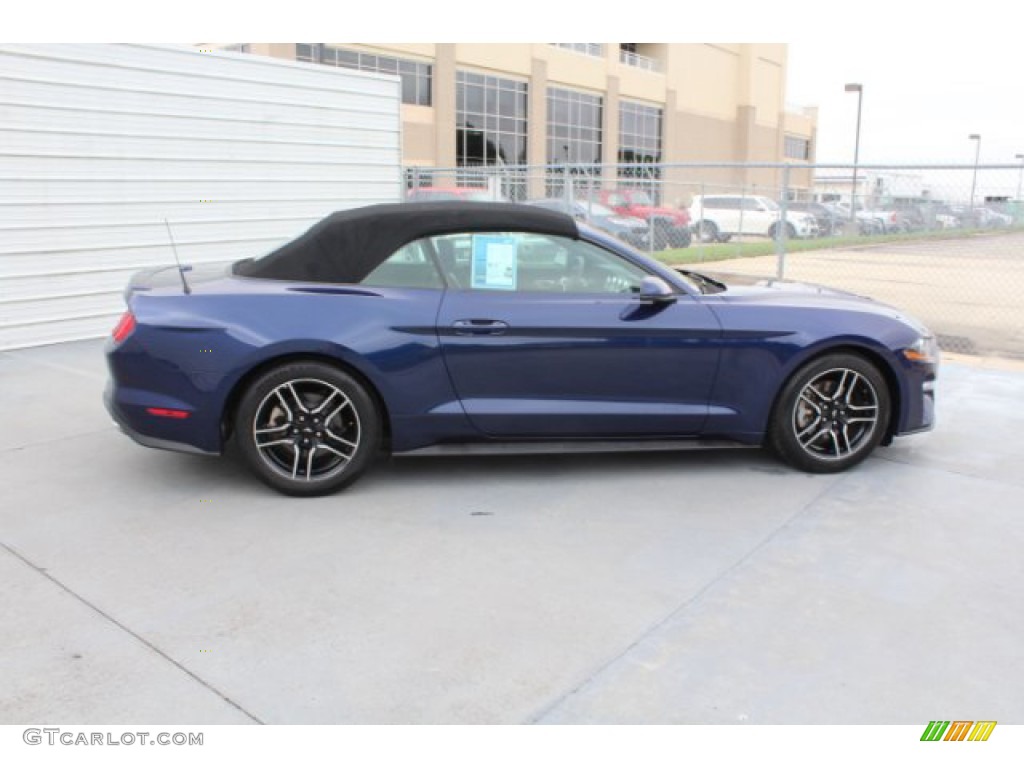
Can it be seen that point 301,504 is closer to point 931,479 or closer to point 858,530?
point 858,530

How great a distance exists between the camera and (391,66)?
34500mm

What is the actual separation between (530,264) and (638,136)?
47.0 meters

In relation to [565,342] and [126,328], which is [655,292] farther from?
[126,328]

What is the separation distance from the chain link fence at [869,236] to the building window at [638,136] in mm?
23895

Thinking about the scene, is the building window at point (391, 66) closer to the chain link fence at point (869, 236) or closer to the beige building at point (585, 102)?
the beige building at point (585, 102)

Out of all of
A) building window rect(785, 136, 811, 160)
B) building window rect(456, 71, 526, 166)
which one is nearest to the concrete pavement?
building window rect(456, 71, 526, 166)

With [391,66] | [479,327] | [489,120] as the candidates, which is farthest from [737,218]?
[479,327]

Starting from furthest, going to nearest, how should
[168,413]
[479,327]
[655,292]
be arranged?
1. [655,292]
2. [479,327]
3. [168,413]

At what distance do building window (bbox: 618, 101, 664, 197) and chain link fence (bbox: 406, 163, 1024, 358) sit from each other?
23895mm

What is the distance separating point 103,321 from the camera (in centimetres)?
895

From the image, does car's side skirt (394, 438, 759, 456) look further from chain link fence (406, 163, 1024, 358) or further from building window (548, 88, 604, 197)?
building window (548, 88, 604, 197)

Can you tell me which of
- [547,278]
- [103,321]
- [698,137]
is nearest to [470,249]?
[547,278]

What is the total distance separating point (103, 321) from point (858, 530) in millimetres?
7542
